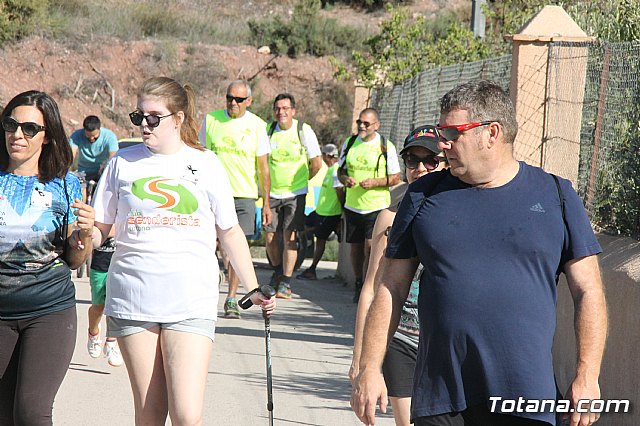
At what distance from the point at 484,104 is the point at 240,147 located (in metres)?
7.27

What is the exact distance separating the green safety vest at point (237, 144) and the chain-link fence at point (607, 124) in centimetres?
323

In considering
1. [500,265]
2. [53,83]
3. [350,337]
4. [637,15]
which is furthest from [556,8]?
[53,83]

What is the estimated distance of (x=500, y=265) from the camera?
3.86m

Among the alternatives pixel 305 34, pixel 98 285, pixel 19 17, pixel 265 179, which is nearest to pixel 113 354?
pixel 98 285

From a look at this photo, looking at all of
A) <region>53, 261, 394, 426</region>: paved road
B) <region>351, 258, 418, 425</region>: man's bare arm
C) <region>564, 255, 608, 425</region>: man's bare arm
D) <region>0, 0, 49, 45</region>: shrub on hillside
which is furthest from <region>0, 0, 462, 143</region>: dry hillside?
<region>564, 255, 608, 425</region>: man's bare arm

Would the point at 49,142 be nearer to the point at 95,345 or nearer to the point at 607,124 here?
the point at 95,345

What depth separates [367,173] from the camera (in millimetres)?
12609

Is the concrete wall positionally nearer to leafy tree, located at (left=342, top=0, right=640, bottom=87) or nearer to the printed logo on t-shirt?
the printed logo on t-shirt

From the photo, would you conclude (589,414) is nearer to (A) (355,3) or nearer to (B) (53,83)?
(B) (53,83)

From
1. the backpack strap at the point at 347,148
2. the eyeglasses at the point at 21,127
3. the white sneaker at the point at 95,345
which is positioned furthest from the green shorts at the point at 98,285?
the backpack strap at the point at 347,148

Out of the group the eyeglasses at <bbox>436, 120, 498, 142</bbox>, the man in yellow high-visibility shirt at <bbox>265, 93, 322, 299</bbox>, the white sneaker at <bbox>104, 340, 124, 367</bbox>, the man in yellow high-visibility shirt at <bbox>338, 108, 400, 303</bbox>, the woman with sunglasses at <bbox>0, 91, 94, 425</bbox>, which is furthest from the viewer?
the man in yellow high-visibility shirt at <bbox>265, 93, 322, 299</bbox>

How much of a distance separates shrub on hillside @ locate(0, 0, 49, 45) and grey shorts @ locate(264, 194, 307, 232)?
1161 inches

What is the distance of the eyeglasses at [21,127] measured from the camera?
17.6 ft

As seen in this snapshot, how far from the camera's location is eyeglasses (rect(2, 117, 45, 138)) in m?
5.38
